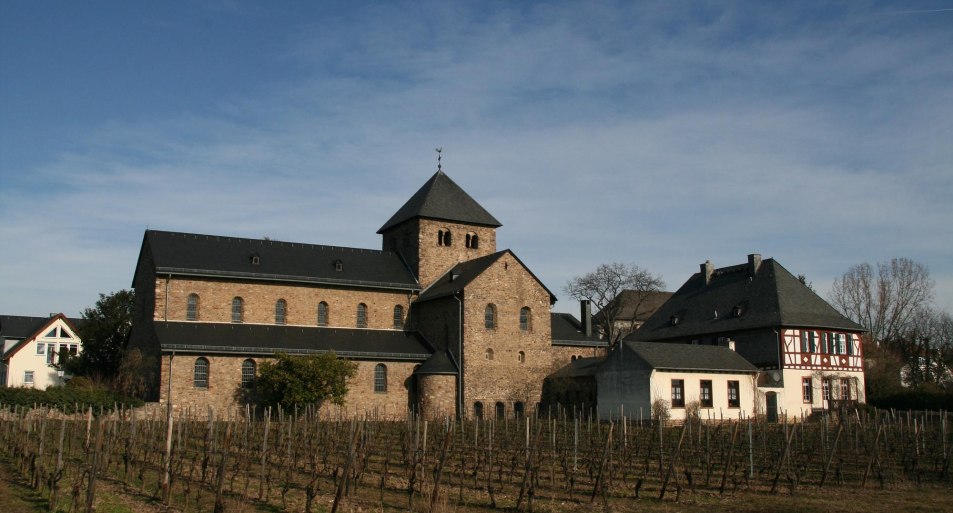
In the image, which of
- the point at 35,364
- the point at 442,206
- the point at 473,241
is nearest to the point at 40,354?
the point at 35,364

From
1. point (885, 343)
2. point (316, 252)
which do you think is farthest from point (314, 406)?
point (885, 343)

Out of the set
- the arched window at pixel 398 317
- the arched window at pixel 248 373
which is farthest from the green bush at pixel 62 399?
the arched window at pixel 398 317

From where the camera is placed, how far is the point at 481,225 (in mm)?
49750

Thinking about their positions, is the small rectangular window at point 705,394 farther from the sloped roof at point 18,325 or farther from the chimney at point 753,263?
the sloped roof at point 18,325

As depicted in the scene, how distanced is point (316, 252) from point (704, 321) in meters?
20.9

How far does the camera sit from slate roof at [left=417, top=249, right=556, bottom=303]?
143 ft

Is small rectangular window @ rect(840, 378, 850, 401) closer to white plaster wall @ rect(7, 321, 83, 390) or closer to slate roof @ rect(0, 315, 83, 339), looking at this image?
white plaster wall @ rect(7, 321, 83, 390)

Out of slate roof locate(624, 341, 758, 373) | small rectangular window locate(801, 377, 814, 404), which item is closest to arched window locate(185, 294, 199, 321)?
slate roof locate(624, 341, 758, 373)

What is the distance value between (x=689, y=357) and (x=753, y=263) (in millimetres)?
10501

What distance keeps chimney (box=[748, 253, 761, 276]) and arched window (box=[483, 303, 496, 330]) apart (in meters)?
14.8

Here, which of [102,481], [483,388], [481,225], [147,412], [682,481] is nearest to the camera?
[102,481]

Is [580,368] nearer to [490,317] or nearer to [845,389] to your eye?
[490,317]

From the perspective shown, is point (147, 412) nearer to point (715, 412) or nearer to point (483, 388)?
point (483, 388)

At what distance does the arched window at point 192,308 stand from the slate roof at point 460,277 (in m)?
11.1
